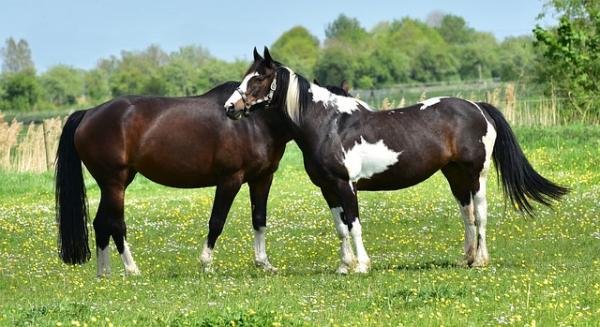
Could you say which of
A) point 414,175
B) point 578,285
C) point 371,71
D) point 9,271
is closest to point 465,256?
point 414,175

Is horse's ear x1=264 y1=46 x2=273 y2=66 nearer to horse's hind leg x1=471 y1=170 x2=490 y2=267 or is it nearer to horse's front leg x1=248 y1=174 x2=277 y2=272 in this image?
horse's front leg x1=248 y1=174 x2=277 y2=272

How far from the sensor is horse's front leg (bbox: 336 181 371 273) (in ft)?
37.1

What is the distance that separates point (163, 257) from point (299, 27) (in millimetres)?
148008

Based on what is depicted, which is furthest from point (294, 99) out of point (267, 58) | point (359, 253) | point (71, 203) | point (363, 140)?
point (71, 203)

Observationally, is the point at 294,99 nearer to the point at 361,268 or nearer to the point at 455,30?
the point at 361,268

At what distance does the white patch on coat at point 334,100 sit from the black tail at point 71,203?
124 inches

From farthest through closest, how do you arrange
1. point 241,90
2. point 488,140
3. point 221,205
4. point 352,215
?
point 221,205
point 488,140
point 241,90
point 352,215

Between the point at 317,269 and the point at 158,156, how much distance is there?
2463 mm

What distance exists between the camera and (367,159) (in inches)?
453

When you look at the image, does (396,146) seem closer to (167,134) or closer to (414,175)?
(414,175)

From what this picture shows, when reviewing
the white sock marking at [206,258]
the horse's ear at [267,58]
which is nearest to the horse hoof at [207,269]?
the white sock marking at [206,258]

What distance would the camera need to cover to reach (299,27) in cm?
16012

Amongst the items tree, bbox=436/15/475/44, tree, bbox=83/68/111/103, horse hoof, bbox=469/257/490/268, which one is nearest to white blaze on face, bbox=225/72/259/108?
horse hoof, bbox=469/257/490/268

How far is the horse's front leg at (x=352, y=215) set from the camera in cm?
1131
